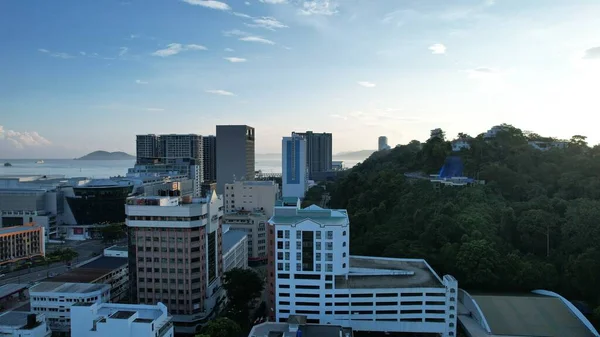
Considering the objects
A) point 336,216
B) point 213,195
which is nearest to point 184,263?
point 213,195

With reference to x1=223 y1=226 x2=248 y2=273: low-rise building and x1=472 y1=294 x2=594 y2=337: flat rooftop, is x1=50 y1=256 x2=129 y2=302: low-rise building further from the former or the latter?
x1=472 y1=294 x2=594 y2=337: flat rooftop

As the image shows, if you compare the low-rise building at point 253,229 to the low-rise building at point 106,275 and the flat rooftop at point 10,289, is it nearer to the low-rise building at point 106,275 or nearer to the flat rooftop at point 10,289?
the low-rise building at point 106,275

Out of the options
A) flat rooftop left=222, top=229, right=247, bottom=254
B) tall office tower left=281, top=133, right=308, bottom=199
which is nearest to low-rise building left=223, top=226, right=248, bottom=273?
flat rooftop left=222, top=229, right=247, bottom=254

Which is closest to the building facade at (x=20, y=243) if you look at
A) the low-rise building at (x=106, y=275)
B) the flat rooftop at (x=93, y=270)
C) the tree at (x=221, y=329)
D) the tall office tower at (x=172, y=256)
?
the flat rooftop at (x=93, y=270)

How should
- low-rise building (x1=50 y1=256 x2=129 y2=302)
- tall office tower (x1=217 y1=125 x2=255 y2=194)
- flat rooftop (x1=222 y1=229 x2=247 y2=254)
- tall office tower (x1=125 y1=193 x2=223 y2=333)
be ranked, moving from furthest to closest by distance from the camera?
tall office tower (x1=217 y1=125 x2=255 y2=194), flat rooftop (x1=222 y1=229 x2=247 y2=254), low-rise building (x1=50 y1=256 x2=129 y2=302), tall office tower (x1=125 y1=193 x2=223 y2=333)

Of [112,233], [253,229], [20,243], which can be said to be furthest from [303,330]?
[112,233]

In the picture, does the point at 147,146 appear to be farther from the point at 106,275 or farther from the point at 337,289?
the point at 337,289

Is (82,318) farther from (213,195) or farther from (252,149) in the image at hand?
(252,149)
